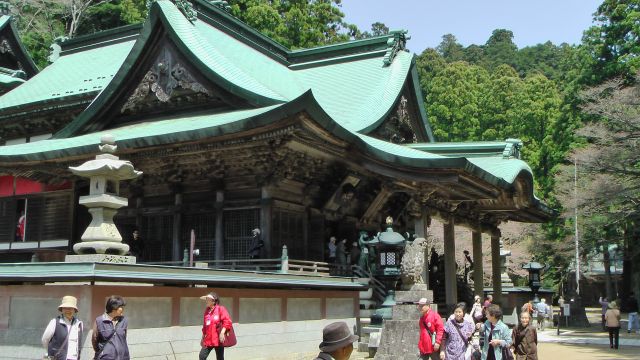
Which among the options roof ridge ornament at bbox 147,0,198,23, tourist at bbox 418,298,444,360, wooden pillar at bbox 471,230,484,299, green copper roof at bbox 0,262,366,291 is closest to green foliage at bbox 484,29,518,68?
wooden pillar at bbox 471,230,484,299

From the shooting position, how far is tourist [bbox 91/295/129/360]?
638 cm

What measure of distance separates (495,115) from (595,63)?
1603 centimetres

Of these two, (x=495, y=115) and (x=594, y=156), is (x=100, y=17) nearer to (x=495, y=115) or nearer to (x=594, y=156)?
(x=495, y=115)

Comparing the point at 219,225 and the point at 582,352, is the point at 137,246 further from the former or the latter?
the point at 582,352

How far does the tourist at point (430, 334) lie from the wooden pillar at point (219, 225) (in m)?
7.44

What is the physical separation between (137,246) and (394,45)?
11.5m

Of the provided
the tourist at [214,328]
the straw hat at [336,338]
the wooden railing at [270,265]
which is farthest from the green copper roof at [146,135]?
the straw hat at [336,338]

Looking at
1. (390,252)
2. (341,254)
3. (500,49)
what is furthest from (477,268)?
(500,49)

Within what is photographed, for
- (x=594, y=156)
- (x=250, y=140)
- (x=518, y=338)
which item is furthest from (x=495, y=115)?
(x=518, y=338)

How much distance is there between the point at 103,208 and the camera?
30.7ft

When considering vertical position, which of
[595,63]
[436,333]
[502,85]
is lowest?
[436,333]

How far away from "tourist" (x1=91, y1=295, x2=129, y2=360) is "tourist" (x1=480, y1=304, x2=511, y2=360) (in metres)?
4.55

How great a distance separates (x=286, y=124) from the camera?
13305 mm

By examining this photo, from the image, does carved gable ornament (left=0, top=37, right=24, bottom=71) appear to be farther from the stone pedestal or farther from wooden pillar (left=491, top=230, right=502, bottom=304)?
the stone pedestal
